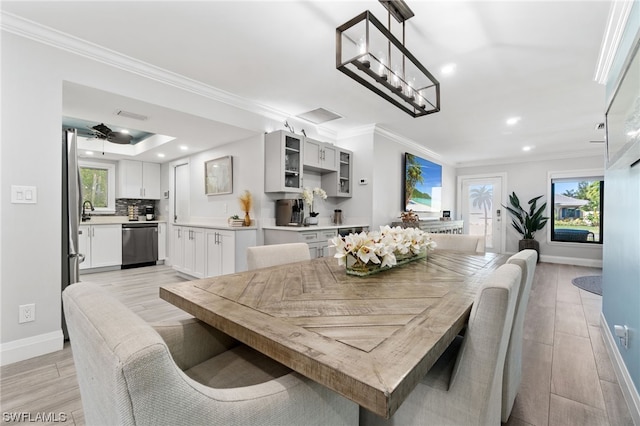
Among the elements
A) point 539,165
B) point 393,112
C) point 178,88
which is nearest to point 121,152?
point 178,88

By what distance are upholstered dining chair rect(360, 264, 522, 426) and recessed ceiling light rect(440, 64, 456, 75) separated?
90.3 inches

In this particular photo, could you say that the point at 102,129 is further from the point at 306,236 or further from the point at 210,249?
the point at 306,236

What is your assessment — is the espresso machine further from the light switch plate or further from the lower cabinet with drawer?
the light switch plate

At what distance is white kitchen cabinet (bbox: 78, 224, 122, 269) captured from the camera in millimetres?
4965

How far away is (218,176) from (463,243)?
3671mm

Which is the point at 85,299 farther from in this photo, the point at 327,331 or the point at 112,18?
the point at 112,18

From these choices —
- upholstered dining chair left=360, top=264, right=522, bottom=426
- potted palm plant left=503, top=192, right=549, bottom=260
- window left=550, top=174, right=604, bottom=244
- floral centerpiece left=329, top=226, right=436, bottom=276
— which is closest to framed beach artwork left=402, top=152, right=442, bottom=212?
potted palm plant left=503, top=192, right=549, bottom=260

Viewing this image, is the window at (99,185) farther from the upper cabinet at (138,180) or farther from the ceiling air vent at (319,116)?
the ceiling air vent at (319,116)

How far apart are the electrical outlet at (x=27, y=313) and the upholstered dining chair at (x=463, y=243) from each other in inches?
131

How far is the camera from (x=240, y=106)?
11.7 ft

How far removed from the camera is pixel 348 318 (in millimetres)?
919

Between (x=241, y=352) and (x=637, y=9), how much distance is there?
2.82 m

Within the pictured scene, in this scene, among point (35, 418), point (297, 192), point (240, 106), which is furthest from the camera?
point (297, 192)

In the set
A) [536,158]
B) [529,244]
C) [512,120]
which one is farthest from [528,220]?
[512,120]
